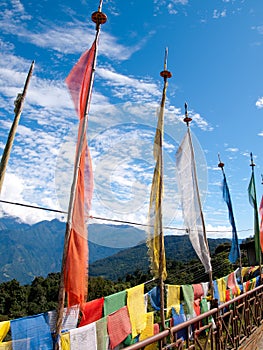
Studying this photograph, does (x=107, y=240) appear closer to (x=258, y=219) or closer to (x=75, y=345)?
(x=75, y=345)

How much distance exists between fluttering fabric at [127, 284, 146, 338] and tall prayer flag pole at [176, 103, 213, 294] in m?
1.31

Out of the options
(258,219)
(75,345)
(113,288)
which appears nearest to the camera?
(75,345)

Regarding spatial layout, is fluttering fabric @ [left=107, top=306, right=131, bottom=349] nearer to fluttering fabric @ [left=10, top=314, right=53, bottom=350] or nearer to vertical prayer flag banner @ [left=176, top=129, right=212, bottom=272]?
fluttering fabric @ [left=10, top=314, right=53, bottom=350]

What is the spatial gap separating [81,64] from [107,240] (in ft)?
8.62

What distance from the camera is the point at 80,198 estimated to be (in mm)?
3416

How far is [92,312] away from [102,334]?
341mm

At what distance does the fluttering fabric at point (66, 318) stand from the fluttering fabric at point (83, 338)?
0.09 m

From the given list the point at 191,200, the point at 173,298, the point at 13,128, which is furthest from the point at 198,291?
the point at 13,128

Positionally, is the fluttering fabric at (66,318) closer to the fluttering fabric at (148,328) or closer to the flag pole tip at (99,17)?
the fluttering fabric at (148,328)

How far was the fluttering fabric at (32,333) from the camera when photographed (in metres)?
3.14

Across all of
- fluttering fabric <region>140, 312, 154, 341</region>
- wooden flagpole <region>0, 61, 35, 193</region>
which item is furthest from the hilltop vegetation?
wooden flagpole <region>0, 61, 35, 193</region>

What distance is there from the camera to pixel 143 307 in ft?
16.5

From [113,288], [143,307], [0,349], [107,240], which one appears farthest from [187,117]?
[113,288]

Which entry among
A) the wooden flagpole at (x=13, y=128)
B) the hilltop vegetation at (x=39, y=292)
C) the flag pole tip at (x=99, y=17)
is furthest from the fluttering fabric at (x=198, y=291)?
the hilltop vegetation at (x=39, y=292)
